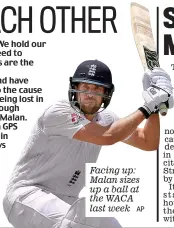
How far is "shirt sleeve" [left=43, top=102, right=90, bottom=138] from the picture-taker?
16.4 feet

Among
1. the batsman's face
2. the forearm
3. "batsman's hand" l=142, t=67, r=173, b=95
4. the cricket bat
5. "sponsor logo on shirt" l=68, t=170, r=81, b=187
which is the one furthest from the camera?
the cricket bat

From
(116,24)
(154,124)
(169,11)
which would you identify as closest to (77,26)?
(116,24)

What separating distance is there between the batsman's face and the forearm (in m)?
0.30

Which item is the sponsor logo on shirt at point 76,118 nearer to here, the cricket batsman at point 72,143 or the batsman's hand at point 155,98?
the cricket batsman at point 72,143

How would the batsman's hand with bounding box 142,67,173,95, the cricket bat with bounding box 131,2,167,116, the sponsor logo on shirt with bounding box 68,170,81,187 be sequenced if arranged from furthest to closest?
the cricket bat with bounding box 131,2,167,116 → the sponsor logo on shirt with bounding box 68,170,81,187 → the batsman's hand with bounding box 142,67,173,95

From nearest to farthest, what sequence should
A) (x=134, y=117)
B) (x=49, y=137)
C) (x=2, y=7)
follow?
(x=134, y=117)
(x=49, y=137)
(x=2, y=7)

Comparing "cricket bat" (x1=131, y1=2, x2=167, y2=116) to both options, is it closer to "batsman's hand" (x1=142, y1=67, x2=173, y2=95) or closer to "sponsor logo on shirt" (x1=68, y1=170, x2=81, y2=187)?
"batsman's hand" (x1=142, y1=67, x2=173, y2=95)

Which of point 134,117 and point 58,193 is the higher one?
point 134,117

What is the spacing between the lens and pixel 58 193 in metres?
5.29

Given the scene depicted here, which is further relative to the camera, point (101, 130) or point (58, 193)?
point (58, 193)

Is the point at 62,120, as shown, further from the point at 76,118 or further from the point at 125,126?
the point at 125,126

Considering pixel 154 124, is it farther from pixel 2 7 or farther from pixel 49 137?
pixel 2 7

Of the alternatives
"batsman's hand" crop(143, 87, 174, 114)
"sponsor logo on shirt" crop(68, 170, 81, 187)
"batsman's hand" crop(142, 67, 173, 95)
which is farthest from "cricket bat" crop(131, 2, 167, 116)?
"sponsor logo on shirt" crop(68, 170, 81, 187)

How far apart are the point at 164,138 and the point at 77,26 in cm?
131
